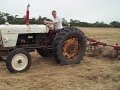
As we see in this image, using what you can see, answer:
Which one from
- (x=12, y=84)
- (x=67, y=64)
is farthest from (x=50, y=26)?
(x=12, y=84)

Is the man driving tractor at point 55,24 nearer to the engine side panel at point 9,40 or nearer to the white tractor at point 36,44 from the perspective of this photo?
the white tractor at point 36,44

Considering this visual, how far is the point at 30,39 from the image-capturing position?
38.8 feet

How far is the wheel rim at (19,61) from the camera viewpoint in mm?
10555

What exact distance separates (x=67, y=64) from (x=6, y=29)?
2195 millimetres

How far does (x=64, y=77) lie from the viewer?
988cm

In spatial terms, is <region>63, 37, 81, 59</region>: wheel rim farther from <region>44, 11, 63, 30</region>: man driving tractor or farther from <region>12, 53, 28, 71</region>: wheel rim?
<region>12, 53, 28, 71</region>: wheel rim

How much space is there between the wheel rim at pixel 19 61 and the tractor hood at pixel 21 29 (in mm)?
848

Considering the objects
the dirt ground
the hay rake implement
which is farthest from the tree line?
the dirt ground

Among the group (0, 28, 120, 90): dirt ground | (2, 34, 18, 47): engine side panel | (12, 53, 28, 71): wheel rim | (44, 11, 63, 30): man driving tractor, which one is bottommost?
(0, 28, 120, 90): dirt ground

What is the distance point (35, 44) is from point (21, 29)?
753mm

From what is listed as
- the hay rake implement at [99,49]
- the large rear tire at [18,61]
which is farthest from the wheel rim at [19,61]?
the hay rake implement at [99,49]

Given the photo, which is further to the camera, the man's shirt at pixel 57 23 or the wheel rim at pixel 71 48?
the man's shirt at pixel 57 23

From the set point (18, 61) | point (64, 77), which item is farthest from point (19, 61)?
point (64, 77)

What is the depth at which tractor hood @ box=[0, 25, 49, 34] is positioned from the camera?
10936mm
